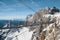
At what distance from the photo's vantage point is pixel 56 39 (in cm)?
791

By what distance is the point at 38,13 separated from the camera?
32750 mm

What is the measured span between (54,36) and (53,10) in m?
25.0

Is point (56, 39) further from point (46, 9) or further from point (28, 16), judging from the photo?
point (28, 16)

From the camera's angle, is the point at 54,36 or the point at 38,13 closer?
the point at 54,36

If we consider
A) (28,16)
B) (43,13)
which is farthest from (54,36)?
(28,16)

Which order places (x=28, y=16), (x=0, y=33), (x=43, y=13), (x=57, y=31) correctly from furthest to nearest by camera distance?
(x=0, y=33)
(x=28, y=16)
(x=43, y=13)
(x=57, y=31)

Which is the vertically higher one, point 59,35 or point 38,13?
point 38,13

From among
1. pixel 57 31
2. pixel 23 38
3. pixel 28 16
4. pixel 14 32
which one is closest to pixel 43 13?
pixel 23 38

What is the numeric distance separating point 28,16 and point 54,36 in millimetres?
35360

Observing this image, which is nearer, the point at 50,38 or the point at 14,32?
the point at 50,38

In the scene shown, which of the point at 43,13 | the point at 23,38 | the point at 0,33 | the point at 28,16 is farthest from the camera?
the point at 0,33

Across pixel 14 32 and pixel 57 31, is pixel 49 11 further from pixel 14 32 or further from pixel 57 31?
pixel 57 31

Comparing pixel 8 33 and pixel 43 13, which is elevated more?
pixel 43 13

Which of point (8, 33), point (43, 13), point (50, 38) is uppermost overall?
point (43, 13)
